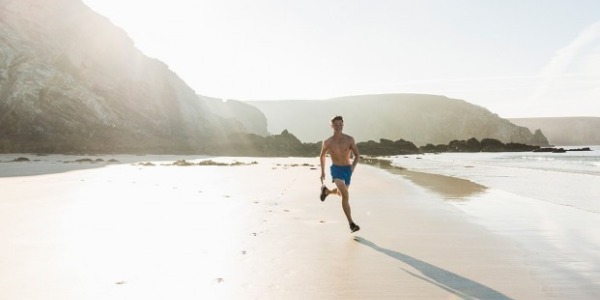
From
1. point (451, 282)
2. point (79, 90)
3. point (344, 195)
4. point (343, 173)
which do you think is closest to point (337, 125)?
point (343, 173)

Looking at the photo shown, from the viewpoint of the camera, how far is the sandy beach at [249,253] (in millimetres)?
4883

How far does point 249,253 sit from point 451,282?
9.10 feet

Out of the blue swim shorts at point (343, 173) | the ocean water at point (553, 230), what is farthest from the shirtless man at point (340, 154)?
the ocean water at point (553, 230)

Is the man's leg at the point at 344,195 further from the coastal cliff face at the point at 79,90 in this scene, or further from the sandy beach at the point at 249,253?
the coastal cliff face at the point at 79,90

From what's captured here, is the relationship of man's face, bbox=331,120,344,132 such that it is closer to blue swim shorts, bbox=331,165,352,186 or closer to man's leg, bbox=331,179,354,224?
blue swim shorts, bbox=331,165,352,186

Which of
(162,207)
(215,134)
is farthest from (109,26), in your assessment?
(162,207)

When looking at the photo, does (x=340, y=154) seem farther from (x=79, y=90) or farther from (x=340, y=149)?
(x=79, y=90)

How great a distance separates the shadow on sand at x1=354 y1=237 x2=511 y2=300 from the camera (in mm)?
4755

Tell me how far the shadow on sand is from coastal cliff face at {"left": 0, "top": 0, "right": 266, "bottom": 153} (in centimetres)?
4214

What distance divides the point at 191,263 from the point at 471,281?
135 inches

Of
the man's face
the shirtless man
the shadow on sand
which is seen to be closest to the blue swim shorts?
the shirtless man

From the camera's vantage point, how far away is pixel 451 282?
5238mm

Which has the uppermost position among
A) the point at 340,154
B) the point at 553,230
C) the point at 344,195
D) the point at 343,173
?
the point at 340,154

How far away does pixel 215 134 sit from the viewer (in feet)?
226
